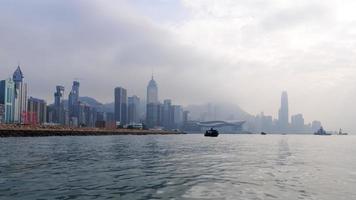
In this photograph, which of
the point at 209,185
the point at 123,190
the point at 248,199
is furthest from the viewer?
the point at 209,185

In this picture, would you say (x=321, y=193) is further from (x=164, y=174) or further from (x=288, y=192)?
(x=164, y=174)

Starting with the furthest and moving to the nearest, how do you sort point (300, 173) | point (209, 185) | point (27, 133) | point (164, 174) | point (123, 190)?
point (27, 133) → point (300, 173) → point (164, 174) → point (209, 185) → point (123, 190)

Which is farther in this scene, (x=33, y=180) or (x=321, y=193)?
(x=33, y=180)

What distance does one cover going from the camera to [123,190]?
23.5 meters

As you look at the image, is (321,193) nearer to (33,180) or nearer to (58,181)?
(58,181)

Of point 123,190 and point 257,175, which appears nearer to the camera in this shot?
point 123,190

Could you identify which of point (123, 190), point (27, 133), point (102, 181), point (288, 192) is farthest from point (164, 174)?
point (27, 133)

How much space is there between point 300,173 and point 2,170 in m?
25.8

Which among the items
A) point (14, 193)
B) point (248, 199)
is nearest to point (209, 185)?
point (248, 199)

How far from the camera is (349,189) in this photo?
26328 millimetres

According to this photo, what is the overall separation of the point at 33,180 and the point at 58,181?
1.80 meters

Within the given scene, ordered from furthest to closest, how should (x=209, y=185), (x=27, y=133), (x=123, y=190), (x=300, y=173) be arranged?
(x=27, y=133), (x=300, y=173), (x=209, y=185), (x=123, y=190)

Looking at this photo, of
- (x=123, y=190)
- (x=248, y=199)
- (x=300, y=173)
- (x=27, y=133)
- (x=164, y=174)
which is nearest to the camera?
(x=248, y=199)

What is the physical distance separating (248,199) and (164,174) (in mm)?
11038
